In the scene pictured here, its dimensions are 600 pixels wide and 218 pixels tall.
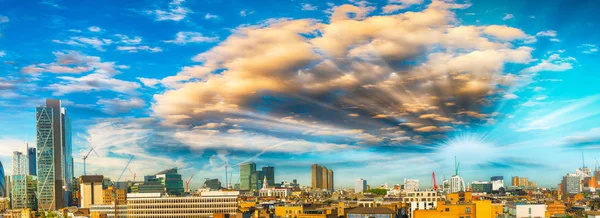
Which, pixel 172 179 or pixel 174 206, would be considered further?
pixel 172 179

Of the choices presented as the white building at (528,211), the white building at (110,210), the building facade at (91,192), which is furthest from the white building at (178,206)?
the building facade at (91,192)

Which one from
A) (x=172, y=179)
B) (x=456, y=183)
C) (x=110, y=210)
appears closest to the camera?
(x=110, y=210)

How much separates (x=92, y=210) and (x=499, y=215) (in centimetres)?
7927

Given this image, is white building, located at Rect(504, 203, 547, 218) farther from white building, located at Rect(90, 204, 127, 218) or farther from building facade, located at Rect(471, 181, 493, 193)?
building facade, located at Rect(471, 181, 493, 193)

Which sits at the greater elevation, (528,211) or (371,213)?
(528,211)

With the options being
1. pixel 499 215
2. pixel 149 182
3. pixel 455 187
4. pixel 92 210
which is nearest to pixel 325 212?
pixel 499 215

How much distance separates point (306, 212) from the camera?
7838 cm

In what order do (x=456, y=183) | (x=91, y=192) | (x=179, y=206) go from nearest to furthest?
1. (x=179, y=206)
2. (x=91, y=192)
3. (x=456, y=183)

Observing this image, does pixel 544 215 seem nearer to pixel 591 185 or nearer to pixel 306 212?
pixel 306 212

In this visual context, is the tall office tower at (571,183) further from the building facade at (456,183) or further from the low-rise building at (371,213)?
the low-rise building at (371,213)

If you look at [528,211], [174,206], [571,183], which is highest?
[528,211]

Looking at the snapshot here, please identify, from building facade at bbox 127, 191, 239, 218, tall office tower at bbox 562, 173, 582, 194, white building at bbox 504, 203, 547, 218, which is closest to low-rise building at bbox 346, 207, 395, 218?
white building at bbox 504, 203, 547, 218

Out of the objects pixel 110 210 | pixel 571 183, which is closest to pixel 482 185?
pixel 571 183

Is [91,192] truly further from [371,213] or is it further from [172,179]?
[371,213]
